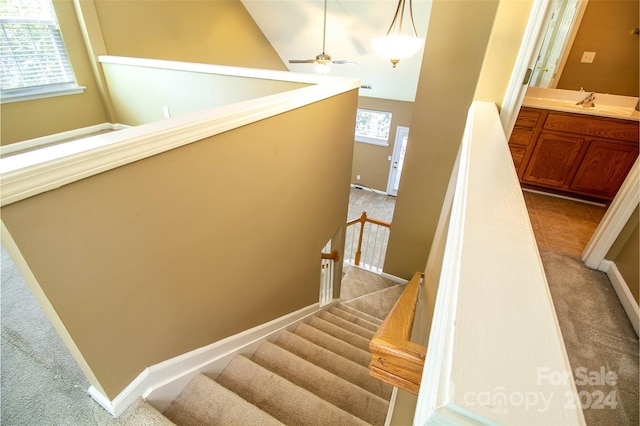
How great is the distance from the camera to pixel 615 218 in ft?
6.49

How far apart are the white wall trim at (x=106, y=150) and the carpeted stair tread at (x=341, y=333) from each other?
6.39 ft

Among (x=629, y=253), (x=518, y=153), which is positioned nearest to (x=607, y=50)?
(x=518, y=153)

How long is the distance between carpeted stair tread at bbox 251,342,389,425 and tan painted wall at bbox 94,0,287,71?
13.9 feet

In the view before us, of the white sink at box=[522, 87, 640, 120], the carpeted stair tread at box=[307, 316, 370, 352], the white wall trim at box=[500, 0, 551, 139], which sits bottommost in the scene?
the carpeted stair tread at box=[307, 316, 370, 352]

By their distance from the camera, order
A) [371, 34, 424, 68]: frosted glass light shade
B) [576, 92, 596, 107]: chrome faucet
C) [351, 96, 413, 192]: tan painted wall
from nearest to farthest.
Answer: [371, 34, 424, 68]: frosted glass light shade → [576, 92, 596, 107]: chrome faucet → [351, 96, 413, 192]: tan painted wall

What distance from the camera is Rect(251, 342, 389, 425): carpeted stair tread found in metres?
1.61

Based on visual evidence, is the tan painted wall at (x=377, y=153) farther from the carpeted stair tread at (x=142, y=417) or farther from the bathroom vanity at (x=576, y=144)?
the carpeted stair tread at (x=142, y=417)

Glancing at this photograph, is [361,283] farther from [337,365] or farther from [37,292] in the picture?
[37,292]

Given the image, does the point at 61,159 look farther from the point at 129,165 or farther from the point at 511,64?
the point at 511,64

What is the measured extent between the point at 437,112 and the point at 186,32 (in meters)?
4.13

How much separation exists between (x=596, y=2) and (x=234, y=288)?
4732mm

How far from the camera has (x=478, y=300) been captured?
1.37 ft

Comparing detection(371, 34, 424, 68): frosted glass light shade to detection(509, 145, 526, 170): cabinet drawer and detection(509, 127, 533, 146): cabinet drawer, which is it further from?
detection(509, 145, 526, 170): cabinet drawer

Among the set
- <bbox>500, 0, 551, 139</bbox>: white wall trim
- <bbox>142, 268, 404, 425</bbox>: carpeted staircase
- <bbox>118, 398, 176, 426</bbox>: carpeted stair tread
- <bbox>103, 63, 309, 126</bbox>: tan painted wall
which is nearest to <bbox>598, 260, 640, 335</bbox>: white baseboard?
<bbox>500, 0, 551, 139</bbox>: white wall trim
